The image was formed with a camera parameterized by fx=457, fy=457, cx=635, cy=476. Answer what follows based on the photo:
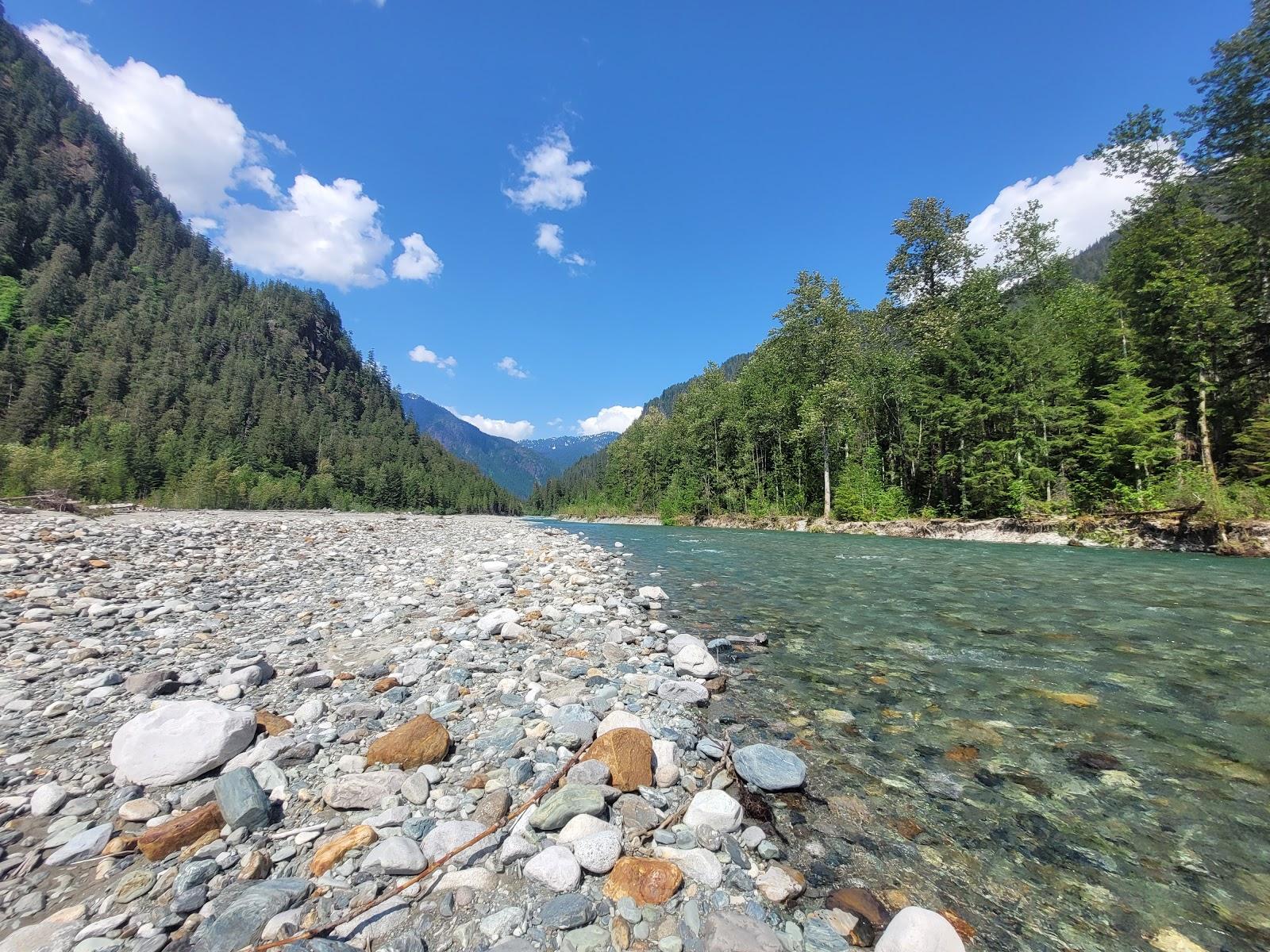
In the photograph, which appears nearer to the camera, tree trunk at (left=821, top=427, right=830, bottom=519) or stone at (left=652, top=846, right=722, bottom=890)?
stone at (left=652, top=846, right=722, bottom=890)

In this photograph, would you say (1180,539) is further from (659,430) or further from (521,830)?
(659,430)

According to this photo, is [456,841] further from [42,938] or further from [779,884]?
[779,884]

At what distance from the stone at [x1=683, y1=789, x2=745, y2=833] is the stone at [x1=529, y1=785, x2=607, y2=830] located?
0.56 meters

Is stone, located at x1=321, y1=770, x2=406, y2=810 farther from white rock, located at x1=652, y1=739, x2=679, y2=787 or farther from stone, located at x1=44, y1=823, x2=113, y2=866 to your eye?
white rock, located at x1=652, y1=739, x2=679, y2=787

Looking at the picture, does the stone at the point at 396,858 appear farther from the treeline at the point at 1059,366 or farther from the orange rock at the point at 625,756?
the treeline at the point at 1059,366

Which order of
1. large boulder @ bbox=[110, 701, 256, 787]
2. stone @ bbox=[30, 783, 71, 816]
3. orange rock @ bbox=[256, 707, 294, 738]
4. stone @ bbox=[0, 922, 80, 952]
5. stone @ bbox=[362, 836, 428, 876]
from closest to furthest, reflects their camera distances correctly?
stone @ bbox=[0, 922, 80, 952] → stone @ bbox=[362, 836, 428, 876] → stone @ bbox=[30, 783, 71, 816] → large boulder @ bbox=[110, 701, 256, 787] → orange rock @ bbox=[256, 707, 294, 738]

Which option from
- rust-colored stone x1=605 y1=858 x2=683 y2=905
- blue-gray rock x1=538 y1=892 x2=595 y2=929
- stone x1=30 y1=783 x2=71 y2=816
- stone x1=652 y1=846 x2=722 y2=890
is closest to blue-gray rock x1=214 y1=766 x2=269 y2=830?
stone x1=30 y1=783 x2=71 y2=816

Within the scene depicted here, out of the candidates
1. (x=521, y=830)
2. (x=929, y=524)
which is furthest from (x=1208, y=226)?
(x=521, y=830)

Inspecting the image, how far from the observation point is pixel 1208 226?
19281mm

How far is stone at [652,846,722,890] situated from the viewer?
242cm

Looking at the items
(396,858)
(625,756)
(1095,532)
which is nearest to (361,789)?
(396,858)

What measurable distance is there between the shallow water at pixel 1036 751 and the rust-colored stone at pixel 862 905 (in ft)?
0.35

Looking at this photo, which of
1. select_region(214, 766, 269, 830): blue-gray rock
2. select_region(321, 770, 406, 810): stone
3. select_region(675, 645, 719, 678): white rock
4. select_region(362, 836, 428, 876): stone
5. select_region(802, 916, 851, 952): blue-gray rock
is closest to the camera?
select_region(802, 916, 851, 952): blue-gray rock

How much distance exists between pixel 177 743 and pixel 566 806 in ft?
8.90
